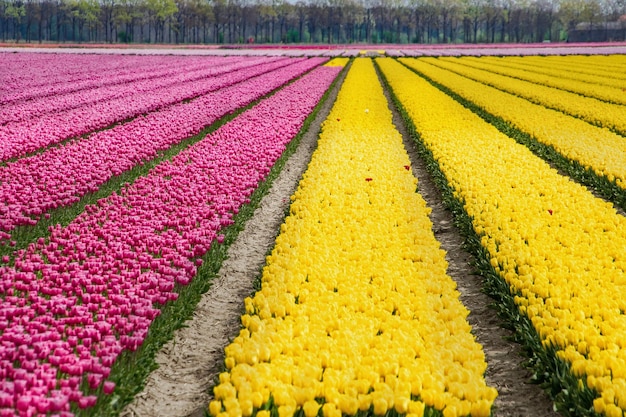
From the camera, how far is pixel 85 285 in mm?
6012

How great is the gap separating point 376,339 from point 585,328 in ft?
5.77

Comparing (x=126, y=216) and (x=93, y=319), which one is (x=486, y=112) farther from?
(x=93, y=319)

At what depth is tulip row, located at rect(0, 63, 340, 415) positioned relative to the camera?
441 cm

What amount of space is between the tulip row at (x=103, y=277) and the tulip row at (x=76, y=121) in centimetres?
380

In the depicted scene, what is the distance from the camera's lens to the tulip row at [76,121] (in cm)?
1321

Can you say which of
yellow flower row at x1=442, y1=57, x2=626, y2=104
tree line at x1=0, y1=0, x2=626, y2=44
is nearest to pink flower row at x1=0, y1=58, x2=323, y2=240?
yellow flower row at x1=442, y1=57, x2=626, y2=104

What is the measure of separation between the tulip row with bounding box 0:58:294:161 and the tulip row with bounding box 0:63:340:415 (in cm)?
380

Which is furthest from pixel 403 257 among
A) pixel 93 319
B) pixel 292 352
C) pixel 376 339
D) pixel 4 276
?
pixel 4 276

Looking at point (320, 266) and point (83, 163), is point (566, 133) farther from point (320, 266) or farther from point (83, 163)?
point (83, 163)

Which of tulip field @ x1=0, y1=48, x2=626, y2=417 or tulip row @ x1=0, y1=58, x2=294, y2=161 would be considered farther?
tulip row @ x1=0, y1=58, x2=294, y2=161

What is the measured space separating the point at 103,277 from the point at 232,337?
57.4 inches

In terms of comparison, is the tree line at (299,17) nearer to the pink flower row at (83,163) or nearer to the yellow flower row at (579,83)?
the yellow flower row at (579,83)

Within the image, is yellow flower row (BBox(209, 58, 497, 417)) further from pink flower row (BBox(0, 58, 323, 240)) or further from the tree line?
the tree line

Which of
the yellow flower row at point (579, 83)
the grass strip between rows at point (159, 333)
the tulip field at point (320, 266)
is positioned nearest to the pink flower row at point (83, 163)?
the tulip field at point (320, 266)
